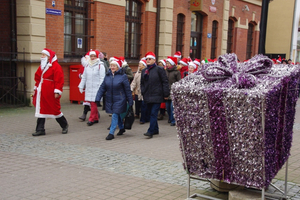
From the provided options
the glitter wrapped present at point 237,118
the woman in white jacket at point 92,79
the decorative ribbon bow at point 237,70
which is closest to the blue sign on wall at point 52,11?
the woman in white jacket at point 92,79

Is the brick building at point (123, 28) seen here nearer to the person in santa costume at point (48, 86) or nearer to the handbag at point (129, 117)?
the person in santa costume at point (48, 86)

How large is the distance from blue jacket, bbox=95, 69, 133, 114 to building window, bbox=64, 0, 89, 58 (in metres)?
5.98

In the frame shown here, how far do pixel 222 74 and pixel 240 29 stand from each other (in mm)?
21864

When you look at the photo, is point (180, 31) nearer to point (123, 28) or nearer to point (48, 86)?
point (123, 28)

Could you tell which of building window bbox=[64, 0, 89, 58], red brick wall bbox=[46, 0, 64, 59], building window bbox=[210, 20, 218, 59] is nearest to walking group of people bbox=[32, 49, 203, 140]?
red brick wall bbox=[46, 0, 64, 59]

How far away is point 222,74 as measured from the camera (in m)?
4.12

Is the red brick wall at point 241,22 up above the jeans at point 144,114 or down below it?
above

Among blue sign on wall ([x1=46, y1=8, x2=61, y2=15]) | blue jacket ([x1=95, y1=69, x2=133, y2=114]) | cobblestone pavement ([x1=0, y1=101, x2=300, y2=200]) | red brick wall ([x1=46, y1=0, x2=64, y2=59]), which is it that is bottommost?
cobblestone pavement ([x1=0, y1=101, x2=300, y2=200])

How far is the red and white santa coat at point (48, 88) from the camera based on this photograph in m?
7.80

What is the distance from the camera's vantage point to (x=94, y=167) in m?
5.75

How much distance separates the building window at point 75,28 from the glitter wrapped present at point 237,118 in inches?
384

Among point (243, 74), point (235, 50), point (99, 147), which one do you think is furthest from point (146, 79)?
point (235, 50)

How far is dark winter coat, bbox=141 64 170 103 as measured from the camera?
8.11 metres

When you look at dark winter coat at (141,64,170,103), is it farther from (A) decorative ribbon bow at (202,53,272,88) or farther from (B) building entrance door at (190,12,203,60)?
(B) building entrance door at (190,12,203,60)
